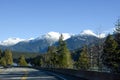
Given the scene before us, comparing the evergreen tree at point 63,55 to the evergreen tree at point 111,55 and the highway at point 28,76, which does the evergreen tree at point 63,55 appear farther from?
the highway at point 28,76

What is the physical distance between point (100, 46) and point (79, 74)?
54876mm

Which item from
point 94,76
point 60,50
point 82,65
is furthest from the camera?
point 60,50

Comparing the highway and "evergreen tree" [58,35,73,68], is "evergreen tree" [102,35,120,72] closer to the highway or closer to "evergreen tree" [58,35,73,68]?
the highway

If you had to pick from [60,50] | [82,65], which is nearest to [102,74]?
[82,65]

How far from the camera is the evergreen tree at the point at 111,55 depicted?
8306cm

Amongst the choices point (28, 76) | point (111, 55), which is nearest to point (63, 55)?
point (111, 55)

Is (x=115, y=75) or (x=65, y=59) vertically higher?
(x=65, y=59)

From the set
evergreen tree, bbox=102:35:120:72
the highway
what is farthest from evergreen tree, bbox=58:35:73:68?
the highway

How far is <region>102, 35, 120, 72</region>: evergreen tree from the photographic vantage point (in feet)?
273

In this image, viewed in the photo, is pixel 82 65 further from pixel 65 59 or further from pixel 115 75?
pixel 115 75

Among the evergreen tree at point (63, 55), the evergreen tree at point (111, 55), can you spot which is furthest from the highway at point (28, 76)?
the evergreen tree at point (63, 55)

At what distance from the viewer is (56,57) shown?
141750 millimetres

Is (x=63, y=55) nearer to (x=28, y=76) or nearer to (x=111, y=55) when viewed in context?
(x=111, y=55)

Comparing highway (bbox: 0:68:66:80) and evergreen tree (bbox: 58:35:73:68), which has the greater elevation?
evergreen tree (bbox: 58:35:73:68)
